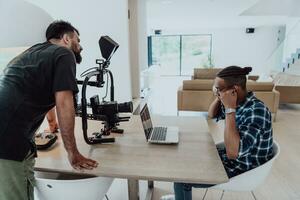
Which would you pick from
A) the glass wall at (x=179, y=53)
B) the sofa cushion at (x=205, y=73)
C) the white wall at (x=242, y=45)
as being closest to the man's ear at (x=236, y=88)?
the sofa cushion at (x=205, y=73)

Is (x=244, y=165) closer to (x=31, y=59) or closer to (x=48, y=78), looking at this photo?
(x=48, y=78)

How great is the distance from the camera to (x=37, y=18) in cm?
215

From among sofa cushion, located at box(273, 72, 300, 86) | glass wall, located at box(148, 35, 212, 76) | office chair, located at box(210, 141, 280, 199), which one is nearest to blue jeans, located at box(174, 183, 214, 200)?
office chair, located at box(210, 141, 280, 199)

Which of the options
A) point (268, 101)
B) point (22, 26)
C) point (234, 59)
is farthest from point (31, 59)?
point (234, 59)

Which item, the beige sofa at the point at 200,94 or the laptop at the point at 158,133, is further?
the beige sofa at the point at 200,94

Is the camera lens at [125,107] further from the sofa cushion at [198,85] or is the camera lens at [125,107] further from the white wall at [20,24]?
the sofa cushion at [198,85]

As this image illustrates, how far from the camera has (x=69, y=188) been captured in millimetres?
1254

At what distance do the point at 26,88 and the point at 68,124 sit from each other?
27cm

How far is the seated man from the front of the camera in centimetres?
133

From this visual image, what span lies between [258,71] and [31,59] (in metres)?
10.7

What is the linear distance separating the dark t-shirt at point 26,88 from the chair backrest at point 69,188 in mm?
210

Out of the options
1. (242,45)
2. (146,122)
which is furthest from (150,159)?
(242,45)

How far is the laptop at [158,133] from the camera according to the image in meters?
1.51

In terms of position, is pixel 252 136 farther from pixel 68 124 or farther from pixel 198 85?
pixel 198 85
